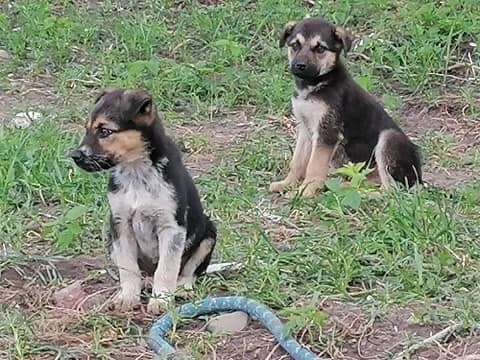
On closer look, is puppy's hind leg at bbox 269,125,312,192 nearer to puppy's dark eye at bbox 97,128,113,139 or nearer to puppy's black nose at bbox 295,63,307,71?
puppy's black nose at bbox 295,63,307,71

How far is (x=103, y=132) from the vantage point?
18.0ft

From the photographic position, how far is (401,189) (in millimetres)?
7246

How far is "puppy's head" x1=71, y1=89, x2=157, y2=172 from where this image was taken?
18.0 ft

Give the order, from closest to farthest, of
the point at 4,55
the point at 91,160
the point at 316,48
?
1. the point at 91,160
2. the point at 316,48
3. the point at 4,55

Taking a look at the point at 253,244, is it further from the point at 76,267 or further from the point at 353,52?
the point at 353,52

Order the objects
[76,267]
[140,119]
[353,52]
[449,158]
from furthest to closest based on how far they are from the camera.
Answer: [353,52] → [449,158] → [76,267] → [140,119]

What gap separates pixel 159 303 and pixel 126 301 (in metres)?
0.16

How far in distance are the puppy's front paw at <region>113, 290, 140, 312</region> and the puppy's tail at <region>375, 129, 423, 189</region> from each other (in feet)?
8.36

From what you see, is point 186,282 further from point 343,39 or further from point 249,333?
point 343,39

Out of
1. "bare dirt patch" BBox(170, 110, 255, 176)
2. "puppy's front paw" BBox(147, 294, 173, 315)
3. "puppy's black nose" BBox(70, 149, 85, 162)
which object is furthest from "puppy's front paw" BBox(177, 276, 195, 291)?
"bare dirt patch" BBox(170, 110, 255, 176)

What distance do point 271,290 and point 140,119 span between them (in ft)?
3.27

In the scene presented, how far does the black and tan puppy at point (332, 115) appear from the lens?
7844 millimetres

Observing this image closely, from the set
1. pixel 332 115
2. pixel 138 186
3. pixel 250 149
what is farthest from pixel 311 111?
pixel 138 186

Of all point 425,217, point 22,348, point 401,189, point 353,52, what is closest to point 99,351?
point 22,348
